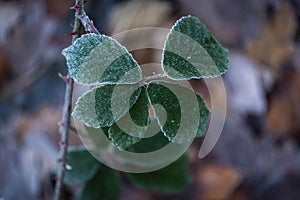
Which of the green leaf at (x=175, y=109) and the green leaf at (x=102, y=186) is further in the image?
the green leaf at (x=102, y=186)

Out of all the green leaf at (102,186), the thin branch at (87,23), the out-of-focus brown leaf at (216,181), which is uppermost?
the out-of-focus brown leaf at (216,181)

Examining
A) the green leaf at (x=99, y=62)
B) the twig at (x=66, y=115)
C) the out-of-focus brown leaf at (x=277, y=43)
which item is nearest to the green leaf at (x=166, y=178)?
the twig at (x=66, y=115)

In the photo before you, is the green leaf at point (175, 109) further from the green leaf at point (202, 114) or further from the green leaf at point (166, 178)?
the green leaf at point (166, 178)

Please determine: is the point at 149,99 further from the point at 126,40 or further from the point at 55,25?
the point at 55,25

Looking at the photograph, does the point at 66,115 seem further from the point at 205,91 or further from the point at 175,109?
the point at 205,91

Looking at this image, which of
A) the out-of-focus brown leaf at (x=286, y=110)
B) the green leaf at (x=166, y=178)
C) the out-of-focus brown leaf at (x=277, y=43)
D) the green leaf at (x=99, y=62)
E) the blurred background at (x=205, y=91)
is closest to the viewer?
the green leaf at (x=99, y=62)

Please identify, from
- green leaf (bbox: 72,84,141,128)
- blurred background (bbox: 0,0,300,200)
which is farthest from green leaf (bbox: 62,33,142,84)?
blurred background (bbox: 0,0,300,200)

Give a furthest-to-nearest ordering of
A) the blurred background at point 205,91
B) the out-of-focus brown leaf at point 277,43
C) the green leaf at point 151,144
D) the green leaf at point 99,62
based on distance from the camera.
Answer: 1. the out-of-focus brown leaf at point 277,43
2. the blurred background at point 205,91
3. the green leaf at point 151,144
4. the green leaf at point 99,62

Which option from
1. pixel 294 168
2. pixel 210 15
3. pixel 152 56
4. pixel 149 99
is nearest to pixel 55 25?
pixel 152 56
